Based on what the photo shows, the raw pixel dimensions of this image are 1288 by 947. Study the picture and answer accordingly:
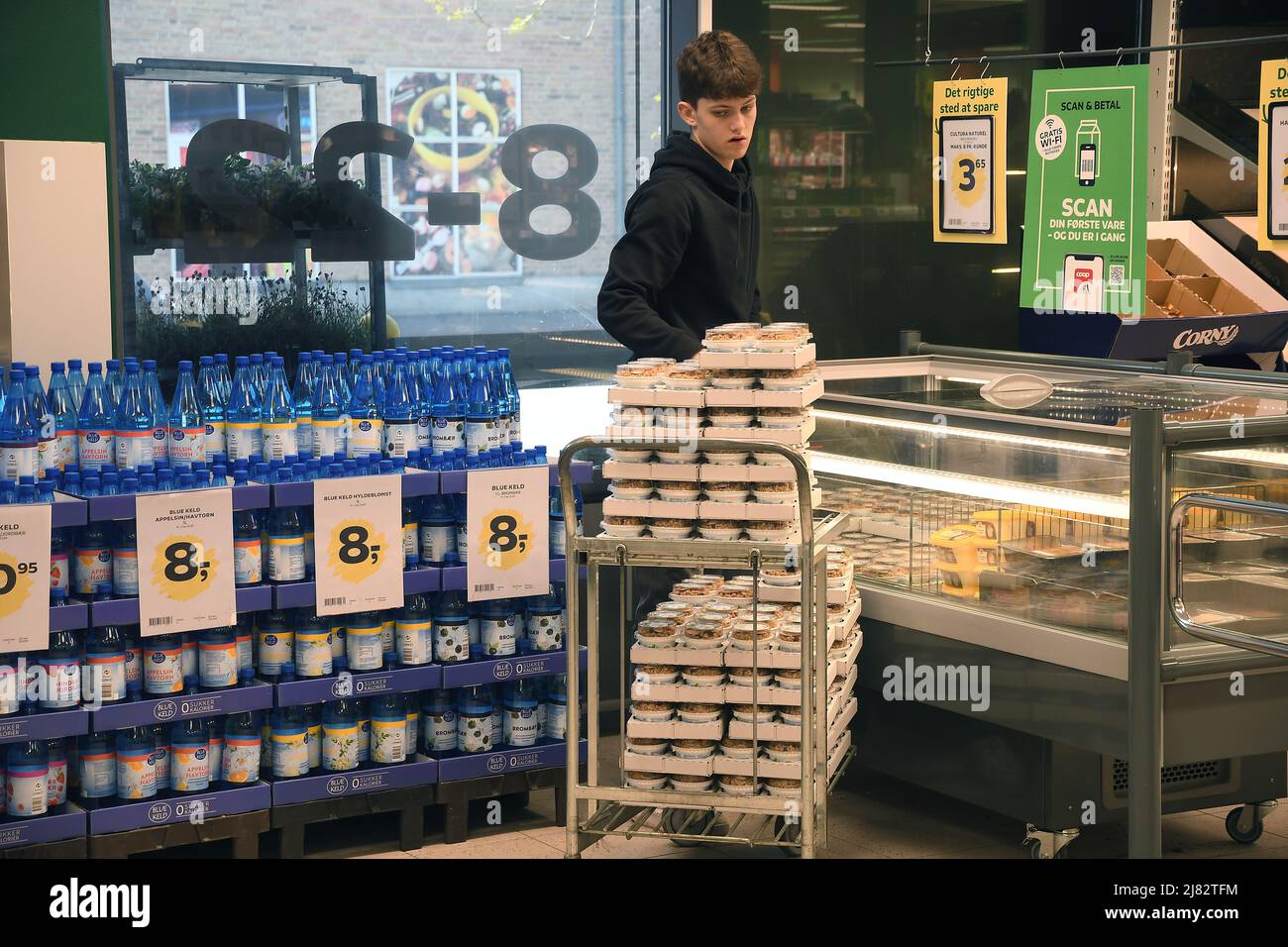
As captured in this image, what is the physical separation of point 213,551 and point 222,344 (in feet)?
3.90

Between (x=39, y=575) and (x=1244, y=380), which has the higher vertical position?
(x=1244, y=380)

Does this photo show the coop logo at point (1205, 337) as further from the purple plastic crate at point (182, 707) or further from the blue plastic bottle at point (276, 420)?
the purple plastic crate at point (182, 707)

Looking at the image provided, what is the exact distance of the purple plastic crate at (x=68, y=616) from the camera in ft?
12.7

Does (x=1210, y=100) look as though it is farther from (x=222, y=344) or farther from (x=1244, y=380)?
(x=222, y=344)

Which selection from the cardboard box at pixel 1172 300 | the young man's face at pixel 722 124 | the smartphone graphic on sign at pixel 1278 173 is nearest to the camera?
the young man's face at pixel 722 124

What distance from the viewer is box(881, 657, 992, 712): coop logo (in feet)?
13.3

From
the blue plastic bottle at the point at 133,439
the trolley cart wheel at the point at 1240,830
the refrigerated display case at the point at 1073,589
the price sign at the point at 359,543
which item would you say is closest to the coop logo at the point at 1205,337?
the refrigerated display case at the point at 1073,589

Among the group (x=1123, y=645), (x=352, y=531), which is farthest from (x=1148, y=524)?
(x=352, y=531)

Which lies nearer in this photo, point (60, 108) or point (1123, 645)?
point (1123, 645)

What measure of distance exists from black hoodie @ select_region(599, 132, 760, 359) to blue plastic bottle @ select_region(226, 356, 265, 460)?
3.28ft

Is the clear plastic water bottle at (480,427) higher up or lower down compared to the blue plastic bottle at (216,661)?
higher up

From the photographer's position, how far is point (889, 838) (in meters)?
4.45

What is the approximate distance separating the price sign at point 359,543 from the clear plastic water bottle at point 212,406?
30 cm

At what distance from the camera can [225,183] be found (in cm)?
504
